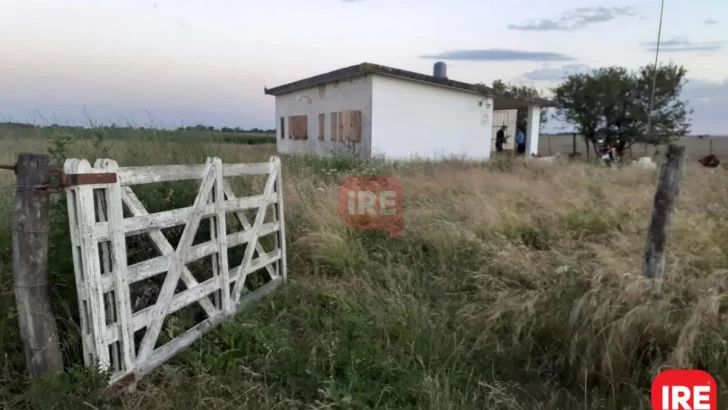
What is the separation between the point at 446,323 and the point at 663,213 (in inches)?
73.0

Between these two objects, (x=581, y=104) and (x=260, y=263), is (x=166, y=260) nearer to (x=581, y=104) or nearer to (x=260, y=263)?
(x=260, y=263)

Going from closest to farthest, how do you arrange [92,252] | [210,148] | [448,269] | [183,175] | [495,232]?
[92,252] → [183,175] → [448,269] → [495,232] → [210,148]

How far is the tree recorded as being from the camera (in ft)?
79.2

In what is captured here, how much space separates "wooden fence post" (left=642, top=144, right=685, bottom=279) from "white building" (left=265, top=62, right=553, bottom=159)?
10535 mm

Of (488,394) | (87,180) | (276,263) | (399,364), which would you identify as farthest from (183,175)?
(488,394)

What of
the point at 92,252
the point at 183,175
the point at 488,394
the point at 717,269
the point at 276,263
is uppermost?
the point at 183,175

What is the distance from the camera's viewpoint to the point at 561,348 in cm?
314

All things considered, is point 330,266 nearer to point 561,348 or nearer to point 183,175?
point 183,175

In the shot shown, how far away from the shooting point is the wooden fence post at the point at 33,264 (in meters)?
2.25

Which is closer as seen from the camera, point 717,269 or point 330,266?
point 717,269

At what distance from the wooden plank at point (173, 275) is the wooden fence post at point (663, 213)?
3398mm

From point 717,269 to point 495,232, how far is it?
208cm

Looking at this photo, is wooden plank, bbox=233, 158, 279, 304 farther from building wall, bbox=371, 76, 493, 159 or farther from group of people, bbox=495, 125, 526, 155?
group of people, bbox=495, 125, 526, 155

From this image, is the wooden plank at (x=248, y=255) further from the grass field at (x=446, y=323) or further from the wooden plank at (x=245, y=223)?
the grass field at (x=446, y=323)
